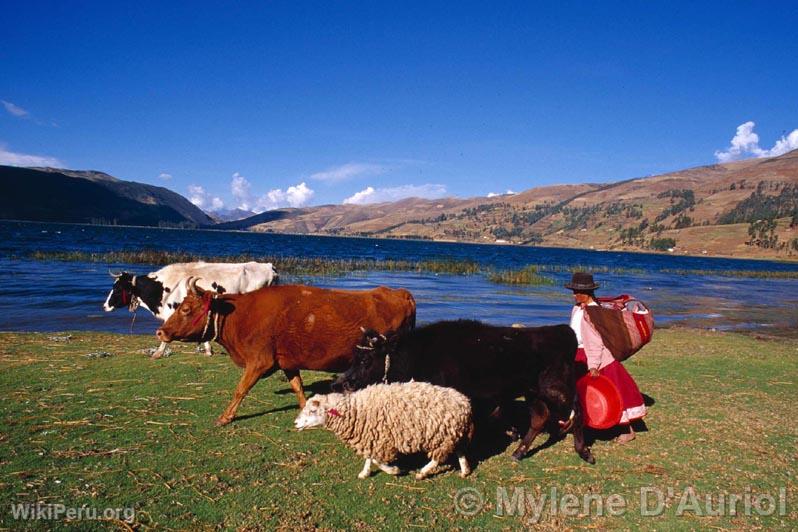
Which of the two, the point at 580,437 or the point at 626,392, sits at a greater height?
the point at 626,392

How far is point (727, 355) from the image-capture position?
15.2 m

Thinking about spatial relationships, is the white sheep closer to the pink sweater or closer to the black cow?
the black cow

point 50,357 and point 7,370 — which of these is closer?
point 7,370

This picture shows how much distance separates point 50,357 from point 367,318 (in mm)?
7806

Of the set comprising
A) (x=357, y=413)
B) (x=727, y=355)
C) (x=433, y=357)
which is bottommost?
(x=727, y=355)

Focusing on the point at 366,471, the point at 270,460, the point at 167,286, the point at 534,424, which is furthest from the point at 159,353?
the point at 534,424

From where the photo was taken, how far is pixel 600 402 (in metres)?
7.52

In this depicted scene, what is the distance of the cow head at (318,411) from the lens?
6.36 metres

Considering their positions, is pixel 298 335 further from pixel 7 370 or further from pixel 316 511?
pixel 7 370

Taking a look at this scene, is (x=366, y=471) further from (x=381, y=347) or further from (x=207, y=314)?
(x=207, y=314)

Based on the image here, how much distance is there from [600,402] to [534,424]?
3.55 feet

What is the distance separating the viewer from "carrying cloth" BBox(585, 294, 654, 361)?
25.2 ft

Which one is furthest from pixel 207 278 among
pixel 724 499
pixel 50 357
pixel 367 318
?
pixel 724 499

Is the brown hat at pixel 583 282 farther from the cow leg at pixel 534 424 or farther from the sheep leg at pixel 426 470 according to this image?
the sheep leg at pixel 426 470
